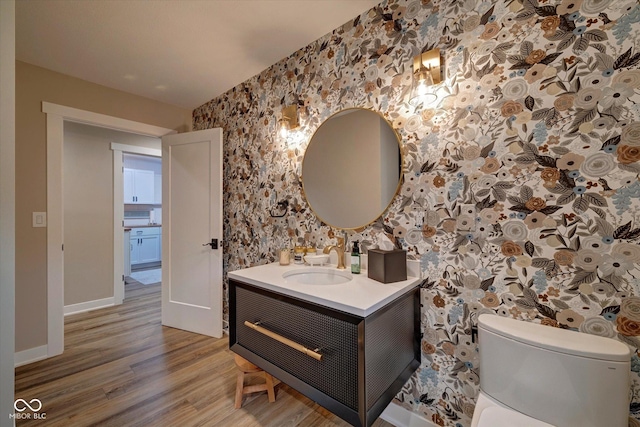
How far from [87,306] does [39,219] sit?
1.59m

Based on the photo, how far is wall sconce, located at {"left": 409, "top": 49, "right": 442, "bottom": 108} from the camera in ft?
4.28

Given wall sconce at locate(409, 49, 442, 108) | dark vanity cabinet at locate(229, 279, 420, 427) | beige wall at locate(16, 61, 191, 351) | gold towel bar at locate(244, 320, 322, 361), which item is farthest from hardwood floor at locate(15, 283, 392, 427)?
wall sconce at locate(409, 49, 442, 108)

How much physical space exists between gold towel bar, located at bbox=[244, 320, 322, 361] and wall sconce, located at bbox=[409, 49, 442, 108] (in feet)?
4.36

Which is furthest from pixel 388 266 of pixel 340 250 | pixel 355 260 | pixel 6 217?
pixel 6 217

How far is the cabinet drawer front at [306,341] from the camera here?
1.04 m

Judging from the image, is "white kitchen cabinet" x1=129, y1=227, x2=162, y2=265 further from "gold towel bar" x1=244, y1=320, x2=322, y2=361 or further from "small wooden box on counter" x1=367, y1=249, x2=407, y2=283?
"small wooden box on counter" x1=367, y1=249, x2=407, y2=283

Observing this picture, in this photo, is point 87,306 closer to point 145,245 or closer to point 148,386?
point 148,386

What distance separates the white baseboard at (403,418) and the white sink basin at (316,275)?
2.56ft

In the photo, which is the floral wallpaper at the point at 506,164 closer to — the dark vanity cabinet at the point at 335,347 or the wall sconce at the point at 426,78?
the wall sconce at the point at 426,78

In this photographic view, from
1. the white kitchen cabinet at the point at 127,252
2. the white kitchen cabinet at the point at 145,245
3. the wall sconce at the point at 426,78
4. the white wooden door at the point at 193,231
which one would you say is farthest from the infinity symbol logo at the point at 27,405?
the white kitchen cabinet at the point at 145,245

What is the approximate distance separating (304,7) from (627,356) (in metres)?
2.15

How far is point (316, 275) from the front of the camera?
163 cm

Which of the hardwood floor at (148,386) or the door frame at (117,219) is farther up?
the door frame at (117,219)

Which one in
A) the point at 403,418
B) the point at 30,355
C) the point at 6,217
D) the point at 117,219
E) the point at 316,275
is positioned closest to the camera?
the point at 6,217
